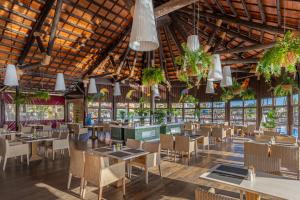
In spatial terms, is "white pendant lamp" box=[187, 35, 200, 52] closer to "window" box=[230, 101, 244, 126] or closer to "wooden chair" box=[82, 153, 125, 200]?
"wooden chair" box=[82, 153, 125, 200]

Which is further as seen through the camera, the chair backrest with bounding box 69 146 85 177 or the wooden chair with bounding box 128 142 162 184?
the wooden chair with bounding box 128 142 162 184

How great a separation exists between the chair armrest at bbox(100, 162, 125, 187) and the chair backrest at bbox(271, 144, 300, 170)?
3541 millimetres

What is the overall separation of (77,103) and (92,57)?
5.24 metres

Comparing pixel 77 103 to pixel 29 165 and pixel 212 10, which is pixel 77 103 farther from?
pixel 212 10

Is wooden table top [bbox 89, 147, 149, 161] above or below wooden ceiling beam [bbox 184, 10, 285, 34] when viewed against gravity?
below

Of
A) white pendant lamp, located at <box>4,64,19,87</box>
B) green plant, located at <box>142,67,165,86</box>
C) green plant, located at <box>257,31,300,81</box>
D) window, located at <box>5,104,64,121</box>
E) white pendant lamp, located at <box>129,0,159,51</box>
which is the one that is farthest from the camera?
window, located at <box>5,104,64,121</box>

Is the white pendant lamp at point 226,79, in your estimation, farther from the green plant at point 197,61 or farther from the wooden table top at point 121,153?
the wooden table top at point 121,153

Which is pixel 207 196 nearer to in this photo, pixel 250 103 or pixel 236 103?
pixel 250 103

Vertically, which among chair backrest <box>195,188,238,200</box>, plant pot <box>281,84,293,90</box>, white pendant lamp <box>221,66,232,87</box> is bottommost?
chair backrest <box>195,188,238,200</box>

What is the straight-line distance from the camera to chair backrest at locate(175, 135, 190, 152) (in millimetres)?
5961

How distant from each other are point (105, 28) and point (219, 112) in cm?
1006

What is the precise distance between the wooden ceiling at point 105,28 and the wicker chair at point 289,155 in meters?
3.13

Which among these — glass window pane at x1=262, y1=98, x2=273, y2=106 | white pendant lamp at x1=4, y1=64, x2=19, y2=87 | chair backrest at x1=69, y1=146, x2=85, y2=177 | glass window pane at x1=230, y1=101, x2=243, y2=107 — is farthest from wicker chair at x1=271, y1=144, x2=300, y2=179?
glass window pane at x1=230, y1=101, x2=243, y2=107

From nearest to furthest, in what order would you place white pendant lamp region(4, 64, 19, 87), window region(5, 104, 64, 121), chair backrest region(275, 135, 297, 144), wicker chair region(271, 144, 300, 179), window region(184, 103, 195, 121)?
wicker chair region(271, 144, 300, 179) → chair backrest region(275, 135, 297, 144) → white pendant lamp region(4, 64, 19, 87) → window region(5, 104, 64, 121) → window region(184, 103, 195, 121)
